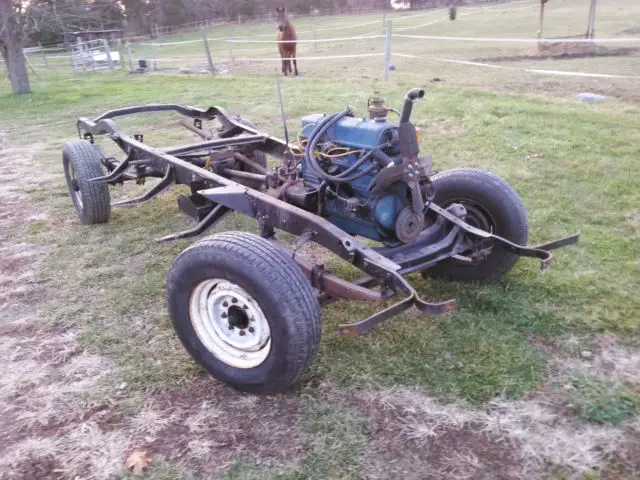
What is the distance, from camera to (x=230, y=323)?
289 cm

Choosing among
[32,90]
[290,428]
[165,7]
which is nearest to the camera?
[290,428]

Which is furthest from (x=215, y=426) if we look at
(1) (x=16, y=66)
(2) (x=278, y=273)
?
(1) (x=16, y=66)

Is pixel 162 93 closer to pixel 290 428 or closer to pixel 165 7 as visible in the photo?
pixel 290 428

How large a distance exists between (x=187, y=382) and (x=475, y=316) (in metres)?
1.86

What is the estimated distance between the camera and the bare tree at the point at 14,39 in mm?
14805

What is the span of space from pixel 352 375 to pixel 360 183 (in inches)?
47.9

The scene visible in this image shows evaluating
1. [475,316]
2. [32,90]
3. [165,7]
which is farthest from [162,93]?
[165,7]

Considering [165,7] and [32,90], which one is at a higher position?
[165,7]

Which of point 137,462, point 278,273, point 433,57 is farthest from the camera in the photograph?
point 433,57

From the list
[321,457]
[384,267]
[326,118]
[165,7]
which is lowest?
[321,457]

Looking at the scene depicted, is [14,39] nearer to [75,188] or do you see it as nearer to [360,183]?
[75,188]

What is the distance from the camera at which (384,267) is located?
2850 mm

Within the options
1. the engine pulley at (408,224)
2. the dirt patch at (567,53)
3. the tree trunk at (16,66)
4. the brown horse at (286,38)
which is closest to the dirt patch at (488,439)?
the engine pulley at (408,224)

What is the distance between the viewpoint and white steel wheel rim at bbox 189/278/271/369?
2.81 m
